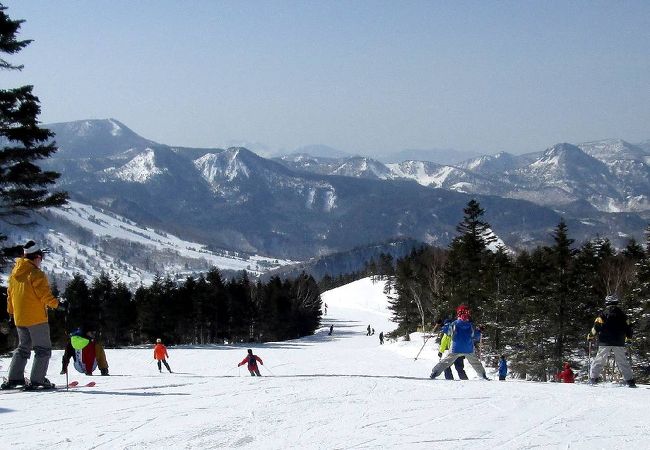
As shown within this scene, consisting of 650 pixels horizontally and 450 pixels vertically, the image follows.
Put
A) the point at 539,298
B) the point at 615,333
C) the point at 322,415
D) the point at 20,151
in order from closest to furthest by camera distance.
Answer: the point at 322,415 < the point at 615,333 < the point at 20,151 < the point at 539,298

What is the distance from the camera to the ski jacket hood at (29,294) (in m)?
9.43

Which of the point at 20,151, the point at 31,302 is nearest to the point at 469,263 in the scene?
the point at 20,151

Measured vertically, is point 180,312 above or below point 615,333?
above

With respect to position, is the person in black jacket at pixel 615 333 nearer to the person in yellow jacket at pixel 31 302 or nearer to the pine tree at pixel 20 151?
the person in yellow jacket at pixel 31 302

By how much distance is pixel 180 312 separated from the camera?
71.2 metres

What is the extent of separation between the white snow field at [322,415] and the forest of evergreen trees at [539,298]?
60.2 ft

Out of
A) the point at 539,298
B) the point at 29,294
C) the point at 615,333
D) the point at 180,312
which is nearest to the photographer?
the point at 29,294

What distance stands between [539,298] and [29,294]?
3234 centimetres

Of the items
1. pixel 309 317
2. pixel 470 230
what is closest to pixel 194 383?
pixel 470 230

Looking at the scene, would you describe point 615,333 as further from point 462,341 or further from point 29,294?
point 29,294

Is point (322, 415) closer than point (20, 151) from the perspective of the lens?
Yes

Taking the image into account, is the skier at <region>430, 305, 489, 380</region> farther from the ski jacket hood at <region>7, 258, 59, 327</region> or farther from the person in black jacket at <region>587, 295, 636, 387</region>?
the ski jacket hood at <region>7, 258, 59, 327</region>

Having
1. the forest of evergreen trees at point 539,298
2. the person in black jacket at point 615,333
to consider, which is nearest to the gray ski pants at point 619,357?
the person in black jacket at point 615,333

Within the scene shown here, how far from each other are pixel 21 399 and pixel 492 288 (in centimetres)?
4344
